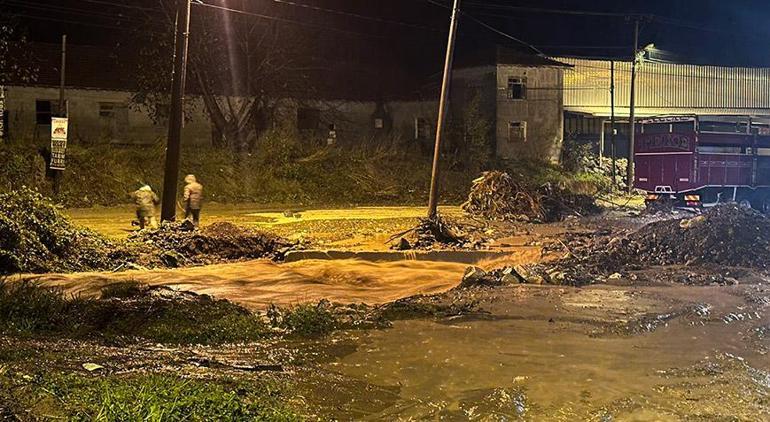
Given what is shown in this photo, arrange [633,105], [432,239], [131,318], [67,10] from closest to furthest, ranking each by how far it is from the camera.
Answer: [131,318] → [432,239] → [633,105] → [67,10]

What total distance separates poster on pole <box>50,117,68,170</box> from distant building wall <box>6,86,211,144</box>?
221 inches

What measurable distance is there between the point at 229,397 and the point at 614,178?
39.8m

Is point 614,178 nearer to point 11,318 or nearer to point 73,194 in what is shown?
point 73,194

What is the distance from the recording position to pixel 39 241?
13484 mm

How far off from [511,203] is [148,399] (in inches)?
787

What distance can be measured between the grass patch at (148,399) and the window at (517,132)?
3699 cm

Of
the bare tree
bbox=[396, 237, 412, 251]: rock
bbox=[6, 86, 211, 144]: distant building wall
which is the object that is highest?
the bare tree

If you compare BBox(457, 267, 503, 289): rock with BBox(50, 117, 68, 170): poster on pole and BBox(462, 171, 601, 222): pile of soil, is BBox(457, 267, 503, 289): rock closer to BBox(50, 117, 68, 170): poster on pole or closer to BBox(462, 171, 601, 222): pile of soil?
BBox(462, 171, 601, 222): pile of soil

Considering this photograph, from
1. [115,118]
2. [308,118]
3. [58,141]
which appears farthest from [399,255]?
[308,118]

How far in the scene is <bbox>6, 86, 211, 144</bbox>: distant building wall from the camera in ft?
109

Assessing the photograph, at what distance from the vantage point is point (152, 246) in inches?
611

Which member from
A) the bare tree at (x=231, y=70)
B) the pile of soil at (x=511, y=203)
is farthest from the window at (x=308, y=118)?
the pile of soil at (x=511, y=203)

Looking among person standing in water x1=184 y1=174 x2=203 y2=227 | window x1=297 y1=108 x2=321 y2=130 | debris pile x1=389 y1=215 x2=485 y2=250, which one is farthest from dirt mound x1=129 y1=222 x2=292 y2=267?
window x1=297 y1=108 x2=321 y2=130

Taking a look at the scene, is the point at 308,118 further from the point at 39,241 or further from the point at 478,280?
the point at 478,280
